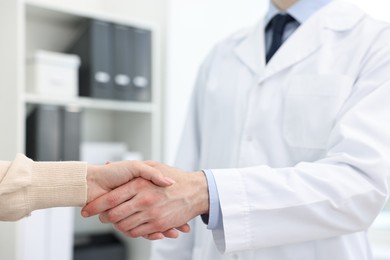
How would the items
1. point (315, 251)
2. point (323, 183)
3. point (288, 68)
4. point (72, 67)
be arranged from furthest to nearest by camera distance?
point (72, 67) < point (288, 68) < point (315, 251) < point (323, 183)

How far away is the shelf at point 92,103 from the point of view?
65.2 inches

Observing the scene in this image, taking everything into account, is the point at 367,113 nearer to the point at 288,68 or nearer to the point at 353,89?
the point at 353,89

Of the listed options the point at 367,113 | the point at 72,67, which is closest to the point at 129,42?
the point at 72,67

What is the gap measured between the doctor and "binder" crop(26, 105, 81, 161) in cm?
63

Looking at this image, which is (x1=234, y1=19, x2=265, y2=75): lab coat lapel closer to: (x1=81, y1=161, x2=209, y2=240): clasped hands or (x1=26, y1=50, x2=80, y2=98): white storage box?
(x1=81, y1=161, x2=209, y2=240): clasped hands

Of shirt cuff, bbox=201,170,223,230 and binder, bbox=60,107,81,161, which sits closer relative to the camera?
shirt cuff, bbox=201,170,223,230

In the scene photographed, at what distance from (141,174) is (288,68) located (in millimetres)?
459

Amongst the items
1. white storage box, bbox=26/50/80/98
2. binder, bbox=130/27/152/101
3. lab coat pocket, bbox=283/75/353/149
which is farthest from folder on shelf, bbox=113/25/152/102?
lab coat pocket, bbox=283/75/353/149

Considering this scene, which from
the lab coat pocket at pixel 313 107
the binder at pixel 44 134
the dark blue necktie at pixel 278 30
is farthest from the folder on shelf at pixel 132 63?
the lab coat pocket at pixel 313 107

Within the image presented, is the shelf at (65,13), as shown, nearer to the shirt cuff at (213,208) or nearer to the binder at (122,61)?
the binder at (122,61)

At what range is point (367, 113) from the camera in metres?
0.92

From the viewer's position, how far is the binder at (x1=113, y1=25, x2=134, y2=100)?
1.86 meters

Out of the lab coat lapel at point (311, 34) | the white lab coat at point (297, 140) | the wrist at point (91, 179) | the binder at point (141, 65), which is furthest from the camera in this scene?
the binder at point (141, 65)

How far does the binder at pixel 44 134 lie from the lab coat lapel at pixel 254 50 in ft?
2.66
